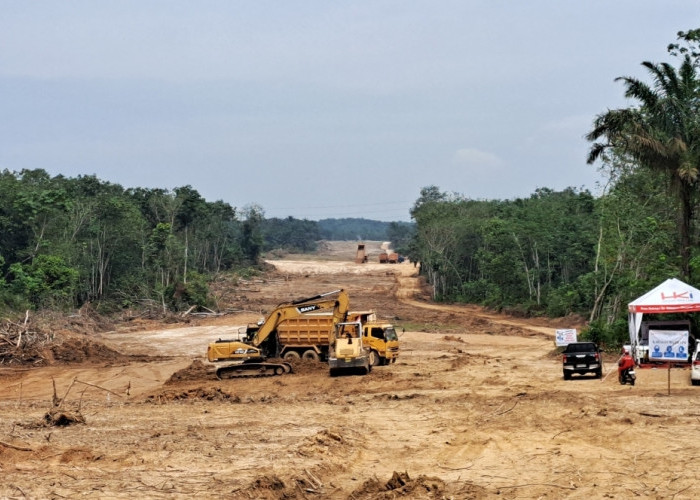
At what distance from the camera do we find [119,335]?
5353 cm

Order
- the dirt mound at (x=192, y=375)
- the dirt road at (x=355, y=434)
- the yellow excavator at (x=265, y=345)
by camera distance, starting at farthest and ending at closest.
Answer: the yellow excavator at (x=265, y=345) → the dirt mound at (x=192, y=375) → the dirt road at (x=355, y=434)

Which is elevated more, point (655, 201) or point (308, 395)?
point (655, 201)

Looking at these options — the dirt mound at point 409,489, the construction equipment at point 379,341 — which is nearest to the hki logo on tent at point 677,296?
the construction equipment at point 379,341

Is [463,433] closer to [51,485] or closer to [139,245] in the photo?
[51,485]

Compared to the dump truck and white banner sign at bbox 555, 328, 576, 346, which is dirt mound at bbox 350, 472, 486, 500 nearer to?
the dump truck

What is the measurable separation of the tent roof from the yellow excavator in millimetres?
12210

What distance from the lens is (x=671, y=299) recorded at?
32.3m

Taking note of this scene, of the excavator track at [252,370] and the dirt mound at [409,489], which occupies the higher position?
A: the dirt mound at [409,489]

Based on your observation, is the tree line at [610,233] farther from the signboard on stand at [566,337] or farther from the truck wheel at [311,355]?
the truck wheel at [311,355]

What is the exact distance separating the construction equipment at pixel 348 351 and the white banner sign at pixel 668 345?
10892 mm

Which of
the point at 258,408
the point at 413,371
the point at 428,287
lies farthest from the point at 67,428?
the point at 428,287

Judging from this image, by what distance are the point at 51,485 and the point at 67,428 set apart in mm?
6828

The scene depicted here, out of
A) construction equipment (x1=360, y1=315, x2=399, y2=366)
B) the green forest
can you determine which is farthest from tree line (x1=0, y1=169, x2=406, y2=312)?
construction equipment (x1=360, y1=315, x2=399, y2=366)

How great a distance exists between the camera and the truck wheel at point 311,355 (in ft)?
118
